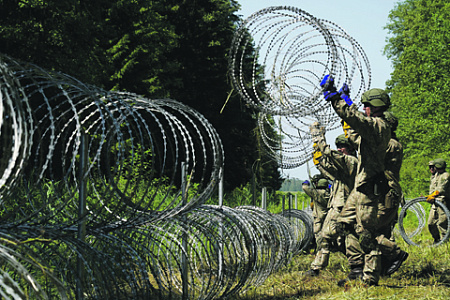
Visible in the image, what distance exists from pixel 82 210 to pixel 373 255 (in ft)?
12.9

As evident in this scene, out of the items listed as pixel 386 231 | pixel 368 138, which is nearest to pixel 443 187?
pixel 386 231

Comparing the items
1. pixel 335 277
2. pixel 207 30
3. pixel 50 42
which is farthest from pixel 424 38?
pixel 335 277

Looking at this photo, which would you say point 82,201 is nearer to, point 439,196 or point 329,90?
point 329,90

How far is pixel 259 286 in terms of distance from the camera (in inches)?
299

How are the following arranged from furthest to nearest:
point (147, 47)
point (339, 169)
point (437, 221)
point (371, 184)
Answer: point (147, 47) → point (437, 221) → point (339, 169) → point (371, 184)

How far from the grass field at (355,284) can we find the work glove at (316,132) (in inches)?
74.0

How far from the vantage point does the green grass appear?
6.80 meters

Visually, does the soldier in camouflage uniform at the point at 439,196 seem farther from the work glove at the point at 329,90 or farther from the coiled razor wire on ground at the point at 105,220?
the work glove at the point at 329,90

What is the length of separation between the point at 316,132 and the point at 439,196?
23.6ft

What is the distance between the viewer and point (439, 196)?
13.8 m

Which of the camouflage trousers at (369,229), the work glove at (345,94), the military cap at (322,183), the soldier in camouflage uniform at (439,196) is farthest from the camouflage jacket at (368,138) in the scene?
the soldier in camouflage uniform at (439,196)

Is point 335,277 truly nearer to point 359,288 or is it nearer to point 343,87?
point 359,288

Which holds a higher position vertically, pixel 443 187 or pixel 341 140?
pixel 341 140

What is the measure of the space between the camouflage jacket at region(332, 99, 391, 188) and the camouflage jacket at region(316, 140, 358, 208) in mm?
787
